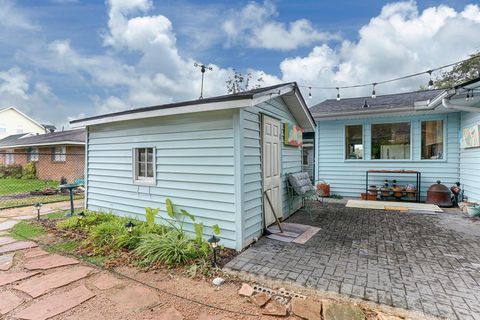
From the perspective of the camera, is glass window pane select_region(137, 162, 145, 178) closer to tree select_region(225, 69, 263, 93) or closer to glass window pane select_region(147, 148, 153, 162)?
glass window pane select_region(147, 148, 153, 162)

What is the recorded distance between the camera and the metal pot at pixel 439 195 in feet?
22.9

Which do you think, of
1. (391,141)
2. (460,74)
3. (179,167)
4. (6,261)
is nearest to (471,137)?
(391,141)

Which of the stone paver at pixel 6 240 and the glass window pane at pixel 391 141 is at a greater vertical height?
the glass window pane at pixel 391 141

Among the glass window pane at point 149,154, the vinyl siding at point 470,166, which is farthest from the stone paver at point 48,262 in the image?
the vinyl siding at point 470,166

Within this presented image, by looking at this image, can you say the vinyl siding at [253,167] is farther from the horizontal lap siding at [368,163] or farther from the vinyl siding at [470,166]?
the vinyl siding at [470,166]

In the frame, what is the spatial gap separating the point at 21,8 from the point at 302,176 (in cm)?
824

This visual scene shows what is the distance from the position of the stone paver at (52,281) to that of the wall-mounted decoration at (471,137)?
27.0 ft

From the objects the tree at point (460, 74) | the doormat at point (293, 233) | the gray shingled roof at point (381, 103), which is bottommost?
the doormat at point (293, 233)

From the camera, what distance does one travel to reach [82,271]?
327cm

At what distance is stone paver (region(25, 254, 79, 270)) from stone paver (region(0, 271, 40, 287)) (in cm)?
15

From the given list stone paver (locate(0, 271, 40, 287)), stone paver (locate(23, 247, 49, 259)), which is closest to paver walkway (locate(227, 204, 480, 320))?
stone paver (locate(0, 271, 40, 287))

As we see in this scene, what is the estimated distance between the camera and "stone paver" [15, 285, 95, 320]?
2.35 meters

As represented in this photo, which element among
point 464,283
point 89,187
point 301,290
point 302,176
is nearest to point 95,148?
point 89,187

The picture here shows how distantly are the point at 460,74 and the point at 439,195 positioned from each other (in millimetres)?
14473
